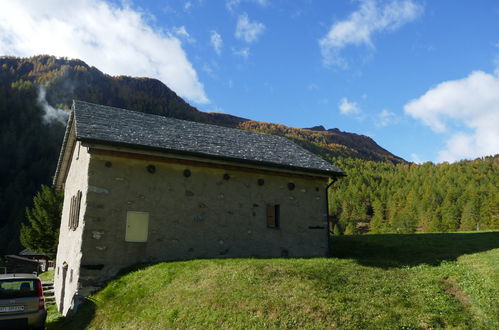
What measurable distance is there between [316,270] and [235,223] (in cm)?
447

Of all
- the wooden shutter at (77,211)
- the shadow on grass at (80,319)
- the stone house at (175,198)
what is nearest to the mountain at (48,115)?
the wooden shutter at (77,211)

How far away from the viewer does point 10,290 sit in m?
8.98

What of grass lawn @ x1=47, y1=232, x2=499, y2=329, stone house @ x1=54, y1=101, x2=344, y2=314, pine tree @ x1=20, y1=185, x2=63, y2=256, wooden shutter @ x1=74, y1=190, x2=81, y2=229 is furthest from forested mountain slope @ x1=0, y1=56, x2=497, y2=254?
grass lawn @ x1=47, y1=232, x2=499, y2=329

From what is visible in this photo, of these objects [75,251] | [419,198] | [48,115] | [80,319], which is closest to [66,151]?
[75,251]

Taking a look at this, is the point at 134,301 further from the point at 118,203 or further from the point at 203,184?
the point at 203,184

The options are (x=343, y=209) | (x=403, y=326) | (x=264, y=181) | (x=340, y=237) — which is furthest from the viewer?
(x=343, y=209)

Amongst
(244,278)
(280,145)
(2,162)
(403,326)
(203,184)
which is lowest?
(403,326)

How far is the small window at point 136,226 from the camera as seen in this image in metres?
12.2

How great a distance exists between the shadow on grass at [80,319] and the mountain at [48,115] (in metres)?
59.1

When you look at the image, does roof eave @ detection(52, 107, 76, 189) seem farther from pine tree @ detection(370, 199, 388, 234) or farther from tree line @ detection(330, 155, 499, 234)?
pine tree @ detection(370, 199, 388, 234)

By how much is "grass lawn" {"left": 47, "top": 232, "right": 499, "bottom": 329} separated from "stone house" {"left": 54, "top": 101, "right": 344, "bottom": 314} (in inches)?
51.0

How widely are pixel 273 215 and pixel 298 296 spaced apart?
680 centimetres

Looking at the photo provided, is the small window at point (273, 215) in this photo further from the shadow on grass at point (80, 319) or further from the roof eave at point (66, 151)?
the roof eave at point (66, 151)

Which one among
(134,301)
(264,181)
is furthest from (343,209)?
(134,301)
